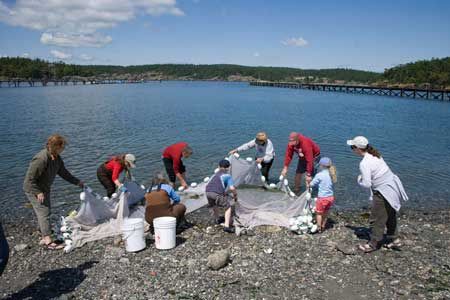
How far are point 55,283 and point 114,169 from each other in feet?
10.1

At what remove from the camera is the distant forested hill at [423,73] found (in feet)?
251

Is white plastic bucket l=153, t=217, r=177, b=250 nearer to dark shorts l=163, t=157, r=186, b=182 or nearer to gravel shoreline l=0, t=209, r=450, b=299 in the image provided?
gravel shoreline l=0, t=209, r=450, b=299

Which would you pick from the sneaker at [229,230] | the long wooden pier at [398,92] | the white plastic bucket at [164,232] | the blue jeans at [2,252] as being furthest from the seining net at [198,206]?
the long wooden pier at [398,92]

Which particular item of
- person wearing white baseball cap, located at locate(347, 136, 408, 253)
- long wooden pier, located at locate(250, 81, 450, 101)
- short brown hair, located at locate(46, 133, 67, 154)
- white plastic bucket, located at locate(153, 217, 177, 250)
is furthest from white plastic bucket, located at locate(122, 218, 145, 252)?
long wooden pier, located at locate(250, 81, 450, 101)

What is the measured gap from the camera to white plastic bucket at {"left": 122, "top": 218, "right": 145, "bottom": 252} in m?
6.75

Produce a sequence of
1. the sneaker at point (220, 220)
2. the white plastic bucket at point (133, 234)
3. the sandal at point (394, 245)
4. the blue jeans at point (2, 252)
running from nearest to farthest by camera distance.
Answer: the blue jeans at point (2, 252) < the white plastic bucket at point (133, 234) < the sandal at point (394, 245) < the sneaker at point (220, 220)

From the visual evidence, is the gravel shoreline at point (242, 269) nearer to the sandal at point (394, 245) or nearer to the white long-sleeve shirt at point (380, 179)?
the sandal at point (394, 245)

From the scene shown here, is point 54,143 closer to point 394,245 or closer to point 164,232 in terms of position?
point 164,232

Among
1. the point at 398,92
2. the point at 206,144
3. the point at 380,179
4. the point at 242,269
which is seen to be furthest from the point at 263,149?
the point at 398,92

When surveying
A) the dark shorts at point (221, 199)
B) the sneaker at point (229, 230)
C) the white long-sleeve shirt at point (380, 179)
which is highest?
the white long-sleeve shirt at point (380, 179)

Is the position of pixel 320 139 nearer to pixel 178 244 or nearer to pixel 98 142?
pixel 98 142

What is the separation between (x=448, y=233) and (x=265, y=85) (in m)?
154

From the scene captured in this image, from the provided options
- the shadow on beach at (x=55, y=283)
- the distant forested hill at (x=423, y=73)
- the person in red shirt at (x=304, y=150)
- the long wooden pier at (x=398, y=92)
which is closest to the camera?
the shadow on beach at (x=55, y=283)

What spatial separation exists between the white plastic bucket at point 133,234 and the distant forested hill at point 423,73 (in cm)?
8221
